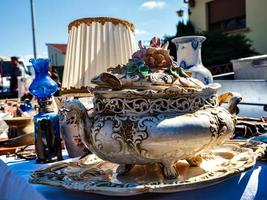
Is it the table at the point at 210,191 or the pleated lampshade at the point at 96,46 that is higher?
the pleated lampshade at the point at 96,46

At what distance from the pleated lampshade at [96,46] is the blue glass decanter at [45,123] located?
0.12 meters

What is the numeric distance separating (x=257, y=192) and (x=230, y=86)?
118 cm

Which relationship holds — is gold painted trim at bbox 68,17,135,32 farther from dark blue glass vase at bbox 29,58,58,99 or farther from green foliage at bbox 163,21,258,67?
green foliage at bbox 163,21,258,67

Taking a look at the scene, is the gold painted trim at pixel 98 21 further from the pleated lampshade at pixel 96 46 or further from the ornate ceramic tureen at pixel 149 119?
the ornate ceramic tureen at pixel 149 119

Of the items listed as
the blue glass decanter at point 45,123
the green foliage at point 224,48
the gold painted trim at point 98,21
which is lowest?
the blue glass decanter at point 45,123

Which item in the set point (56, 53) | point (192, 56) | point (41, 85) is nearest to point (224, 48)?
point (192, 56)

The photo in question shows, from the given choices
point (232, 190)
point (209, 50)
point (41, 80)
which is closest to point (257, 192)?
point (232, 190)

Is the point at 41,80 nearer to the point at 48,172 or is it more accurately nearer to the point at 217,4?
the point at 48,172

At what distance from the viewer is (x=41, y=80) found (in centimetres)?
80

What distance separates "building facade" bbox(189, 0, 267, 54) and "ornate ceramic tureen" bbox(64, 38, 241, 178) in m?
7.15

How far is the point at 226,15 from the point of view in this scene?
775 cm

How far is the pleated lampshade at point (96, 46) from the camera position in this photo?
0.90 m

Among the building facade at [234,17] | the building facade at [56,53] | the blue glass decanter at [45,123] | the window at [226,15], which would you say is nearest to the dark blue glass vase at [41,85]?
the blue glass decanter at [45,123]

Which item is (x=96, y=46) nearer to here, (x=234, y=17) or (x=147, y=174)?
(x=147, y=174)
